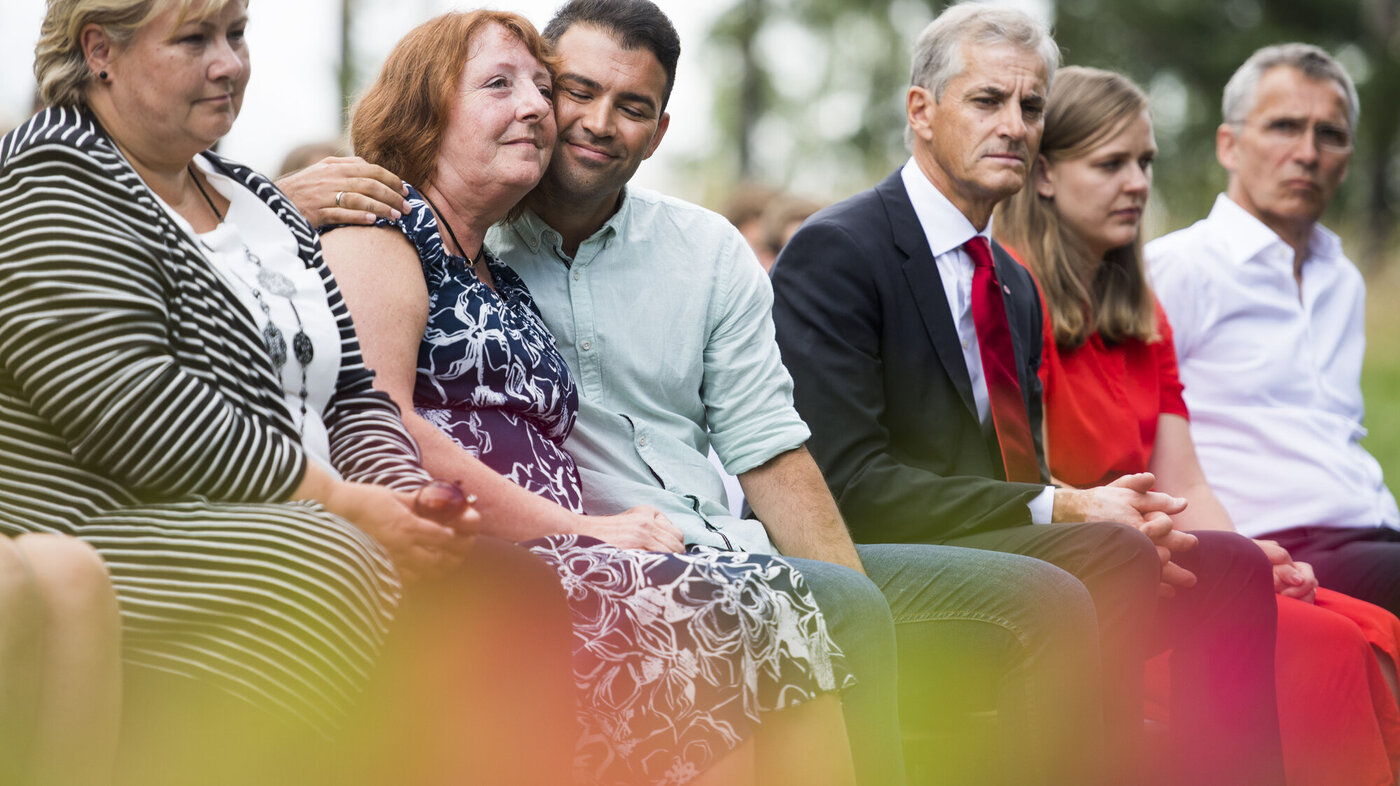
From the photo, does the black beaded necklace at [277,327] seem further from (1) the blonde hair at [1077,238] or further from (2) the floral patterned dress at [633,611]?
(1) the blonde hair at [1077,238]

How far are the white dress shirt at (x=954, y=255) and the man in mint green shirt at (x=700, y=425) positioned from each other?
1.74ft

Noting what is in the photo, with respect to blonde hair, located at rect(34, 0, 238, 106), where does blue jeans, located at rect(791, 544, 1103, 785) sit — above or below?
below

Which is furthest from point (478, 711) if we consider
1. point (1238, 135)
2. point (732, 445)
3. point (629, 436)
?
point (1238, 135)

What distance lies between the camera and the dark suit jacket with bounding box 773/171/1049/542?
301 cm

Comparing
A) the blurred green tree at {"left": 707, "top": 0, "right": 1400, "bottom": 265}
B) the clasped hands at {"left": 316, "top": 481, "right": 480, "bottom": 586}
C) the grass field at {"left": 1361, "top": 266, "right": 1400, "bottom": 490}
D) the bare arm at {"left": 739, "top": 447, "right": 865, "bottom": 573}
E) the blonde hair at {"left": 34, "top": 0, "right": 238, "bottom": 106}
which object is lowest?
the grass field at {"left": 1361, "top": 266, "right": 1400, "bottom": 490}

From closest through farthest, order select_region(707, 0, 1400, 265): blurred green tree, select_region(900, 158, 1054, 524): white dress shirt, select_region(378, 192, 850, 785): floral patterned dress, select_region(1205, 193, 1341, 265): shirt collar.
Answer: select_region(378, 192, 850, 785): floral patterned dress
select_region(900, 158, 1054, 524): white dress shirt
select_region(1205, 193, 1341, 265): shirt collar
select_region(707, 0, 1400, 265): blurred green tree

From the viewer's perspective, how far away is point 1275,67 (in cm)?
444

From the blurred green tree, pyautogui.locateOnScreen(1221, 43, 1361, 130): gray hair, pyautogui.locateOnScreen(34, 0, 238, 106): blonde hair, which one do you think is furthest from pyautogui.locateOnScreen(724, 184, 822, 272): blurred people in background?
the blurred green tree

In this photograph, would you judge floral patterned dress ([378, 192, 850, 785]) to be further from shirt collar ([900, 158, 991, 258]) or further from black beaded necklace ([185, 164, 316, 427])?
shirt collar ([900, 158, 991, 258])

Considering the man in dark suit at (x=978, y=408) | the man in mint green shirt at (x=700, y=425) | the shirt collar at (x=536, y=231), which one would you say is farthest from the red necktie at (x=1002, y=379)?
the shirt collar at (x=536, y=231)

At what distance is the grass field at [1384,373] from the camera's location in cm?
941

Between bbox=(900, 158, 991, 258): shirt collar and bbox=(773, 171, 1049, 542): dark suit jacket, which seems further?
bbox=(900, 158, 991, 258): shirt collar

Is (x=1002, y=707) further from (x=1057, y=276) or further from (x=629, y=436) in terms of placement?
(x=1057, y=276)

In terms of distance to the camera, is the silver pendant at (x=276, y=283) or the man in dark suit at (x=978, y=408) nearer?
the silver pendant at (x=276, y=283)
